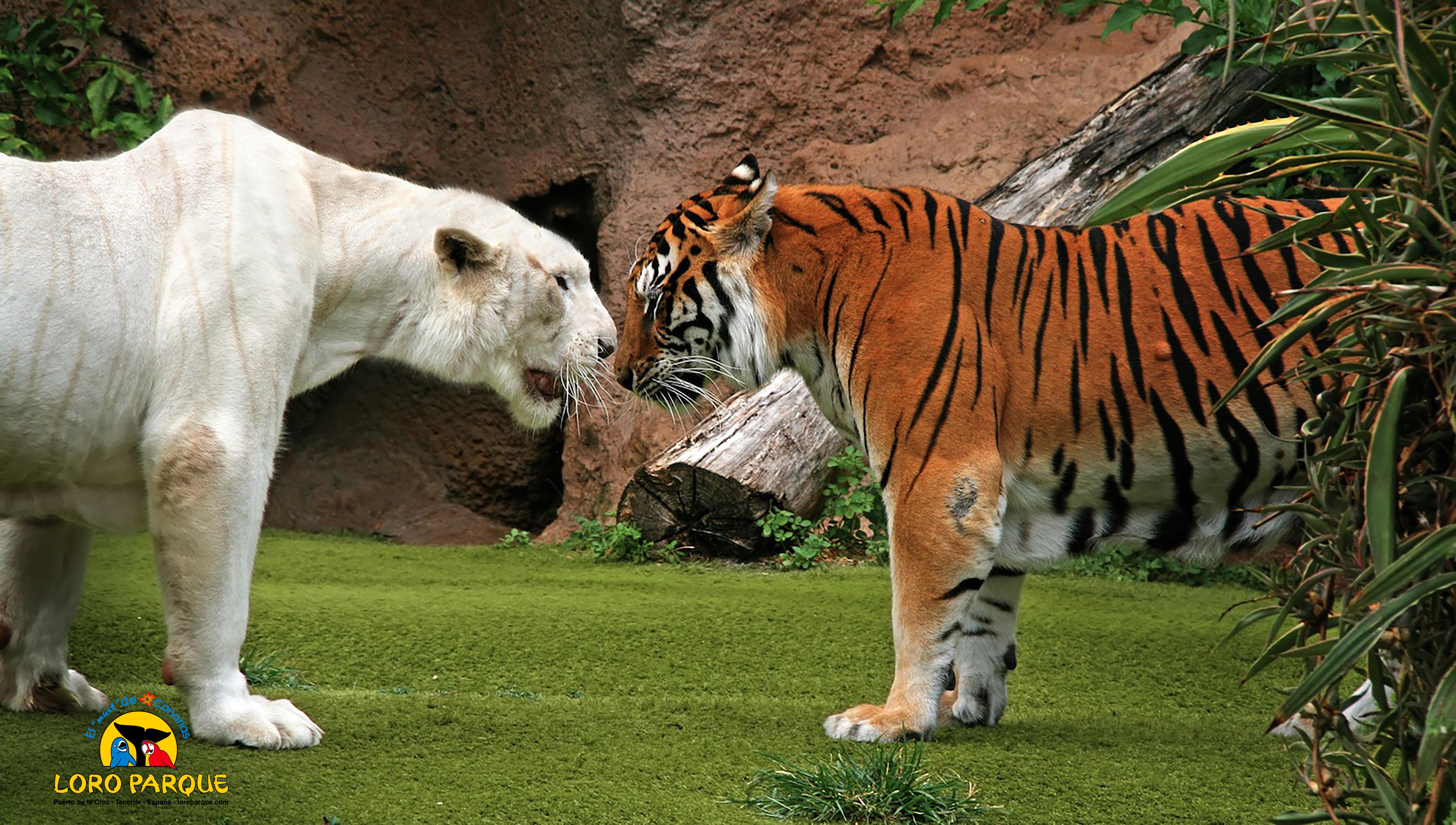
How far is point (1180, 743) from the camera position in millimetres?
3336

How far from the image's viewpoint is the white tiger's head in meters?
3.39

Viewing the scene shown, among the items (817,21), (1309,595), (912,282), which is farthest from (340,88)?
(1309,595)

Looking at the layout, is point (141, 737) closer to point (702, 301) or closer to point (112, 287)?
point (112, 287)

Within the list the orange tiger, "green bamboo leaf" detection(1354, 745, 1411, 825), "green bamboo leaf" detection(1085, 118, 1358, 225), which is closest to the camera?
"green bamboo leaf" detection(1354, 745, 1411, 825)

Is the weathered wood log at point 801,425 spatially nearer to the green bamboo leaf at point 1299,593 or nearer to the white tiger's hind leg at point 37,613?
the white tiger's hind leg at point 37,613

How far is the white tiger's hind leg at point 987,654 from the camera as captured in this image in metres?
3.59

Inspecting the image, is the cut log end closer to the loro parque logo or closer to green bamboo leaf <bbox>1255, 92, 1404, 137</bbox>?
the loro parque logo

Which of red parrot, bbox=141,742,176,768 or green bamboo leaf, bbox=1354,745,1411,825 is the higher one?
green bamboo leaf, bbox=1354,745,1411,825

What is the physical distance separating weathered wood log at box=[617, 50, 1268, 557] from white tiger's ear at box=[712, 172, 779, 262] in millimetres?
2488

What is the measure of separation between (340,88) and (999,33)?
170 inches

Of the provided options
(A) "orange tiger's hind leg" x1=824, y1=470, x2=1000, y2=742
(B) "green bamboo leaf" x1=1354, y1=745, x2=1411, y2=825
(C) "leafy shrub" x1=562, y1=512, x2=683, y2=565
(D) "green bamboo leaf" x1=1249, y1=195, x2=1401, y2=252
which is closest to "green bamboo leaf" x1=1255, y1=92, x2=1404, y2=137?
(D) "green bamboo leaf" x1=1249, y1=195, x2=1401, y2=252

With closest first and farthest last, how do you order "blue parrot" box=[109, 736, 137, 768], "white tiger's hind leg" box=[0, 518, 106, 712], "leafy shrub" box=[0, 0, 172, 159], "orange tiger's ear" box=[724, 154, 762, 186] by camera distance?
"blue parrot" box=[109, 736, 137, 768]
"white tiger's hind leg" box=[0, 518, 106, 712]
"orange tiger's ear" box=[724, 154, 762, 186]
"leafy shrub" box=[0, 0, 172, 159]

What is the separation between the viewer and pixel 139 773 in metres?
2.60

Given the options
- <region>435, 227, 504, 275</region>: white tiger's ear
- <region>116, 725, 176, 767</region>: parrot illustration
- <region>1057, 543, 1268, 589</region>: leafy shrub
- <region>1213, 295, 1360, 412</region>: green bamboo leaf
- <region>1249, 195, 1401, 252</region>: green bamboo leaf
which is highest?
<region>435, 227, 504, 275</region>: white tiger's ear
